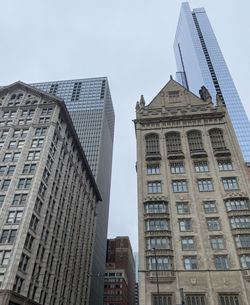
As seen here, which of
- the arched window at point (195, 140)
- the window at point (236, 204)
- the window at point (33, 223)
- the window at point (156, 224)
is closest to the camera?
the window at point (156, 224)

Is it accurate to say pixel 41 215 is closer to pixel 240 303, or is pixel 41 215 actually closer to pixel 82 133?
pixel 240 303

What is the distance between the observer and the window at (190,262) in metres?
44.4

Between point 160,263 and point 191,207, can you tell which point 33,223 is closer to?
point 160,263

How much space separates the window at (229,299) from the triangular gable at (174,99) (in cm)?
3944

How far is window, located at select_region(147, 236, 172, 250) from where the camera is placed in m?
46.6

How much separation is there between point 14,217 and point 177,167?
103ft

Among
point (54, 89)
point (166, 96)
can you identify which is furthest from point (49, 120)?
point (54, 89)

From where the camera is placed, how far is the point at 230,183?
5294 cm

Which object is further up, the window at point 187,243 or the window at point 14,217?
the window at point 14,217

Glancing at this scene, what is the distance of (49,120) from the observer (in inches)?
2827

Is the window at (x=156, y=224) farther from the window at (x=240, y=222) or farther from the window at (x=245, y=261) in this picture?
the window at (x=245, y=261)

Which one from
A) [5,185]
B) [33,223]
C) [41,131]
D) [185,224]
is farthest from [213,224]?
[41,131]

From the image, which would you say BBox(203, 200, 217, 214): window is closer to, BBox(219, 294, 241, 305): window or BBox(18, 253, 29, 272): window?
BBox(219, 294, 241, 305): window

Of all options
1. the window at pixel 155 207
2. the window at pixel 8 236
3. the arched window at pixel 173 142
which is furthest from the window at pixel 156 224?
the window at pixel 8 236
